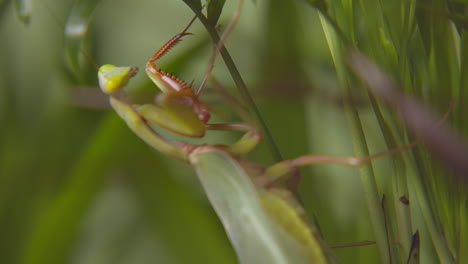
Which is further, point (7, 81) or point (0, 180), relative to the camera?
point (7, 81)

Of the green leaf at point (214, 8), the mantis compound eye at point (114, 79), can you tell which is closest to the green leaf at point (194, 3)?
the green leaf at point (214, 8)

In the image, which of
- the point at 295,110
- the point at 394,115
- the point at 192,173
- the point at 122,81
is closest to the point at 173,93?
the point at 122,81

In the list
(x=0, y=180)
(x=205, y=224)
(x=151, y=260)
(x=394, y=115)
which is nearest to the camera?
(x=394, y=115)

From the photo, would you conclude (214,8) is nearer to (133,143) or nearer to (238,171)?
(238,171)

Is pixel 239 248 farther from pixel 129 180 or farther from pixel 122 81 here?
pixel 129 180

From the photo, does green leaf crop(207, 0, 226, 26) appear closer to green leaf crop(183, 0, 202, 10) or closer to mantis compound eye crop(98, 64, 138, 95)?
green leaf crop(183, 0, 202, 10)

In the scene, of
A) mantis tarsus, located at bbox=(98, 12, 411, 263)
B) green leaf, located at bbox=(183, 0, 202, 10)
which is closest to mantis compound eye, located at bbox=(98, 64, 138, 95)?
mantis tarsus, located at bbox=(98, 12, 411, 263)
